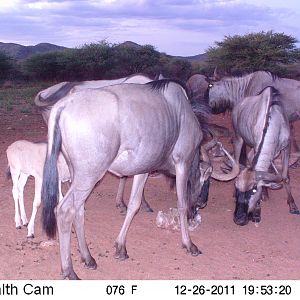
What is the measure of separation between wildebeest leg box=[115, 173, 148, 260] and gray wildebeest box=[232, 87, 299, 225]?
4.62 feet

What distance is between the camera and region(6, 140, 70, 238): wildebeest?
22.1ft

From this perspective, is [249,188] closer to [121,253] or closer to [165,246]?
[165,246]

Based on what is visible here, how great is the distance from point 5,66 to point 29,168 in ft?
113

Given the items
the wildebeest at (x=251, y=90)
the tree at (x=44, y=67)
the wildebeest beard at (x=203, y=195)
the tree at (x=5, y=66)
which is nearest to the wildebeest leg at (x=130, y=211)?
the wildebeest beard at (x=203, y=195)

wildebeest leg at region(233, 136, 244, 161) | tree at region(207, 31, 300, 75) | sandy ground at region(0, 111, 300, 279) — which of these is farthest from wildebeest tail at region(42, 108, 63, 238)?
tree at region(207, 31, 300, 75)

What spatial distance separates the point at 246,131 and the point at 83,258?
4.11m

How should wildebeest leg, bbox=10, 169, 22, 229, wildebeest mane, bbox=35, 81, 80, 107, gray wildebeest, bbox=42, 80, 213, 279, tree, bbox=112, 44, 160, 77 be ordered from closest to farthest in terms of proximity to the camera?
1. gray wildebeest, bbox=42, 80, 213, 279
2. wildebeest leg, bbox=10, 169, 22, 229
3. wildebeest mane, bbox=35, 81, 80, 107
4. tree, bbox=112, 44, 160, 77

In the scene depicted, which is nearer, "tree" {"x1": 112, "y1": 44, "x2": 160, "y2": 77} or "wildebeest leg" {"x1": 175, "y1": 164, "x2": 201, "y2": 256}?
"wildebeest leg" {"x1": 175, "y1": 164, "x2": 201, "y2": 256}

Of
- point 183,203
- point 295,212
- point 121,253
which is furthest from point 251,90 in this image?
point 121,253

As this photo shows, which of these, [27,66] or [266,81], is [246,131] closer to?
[266,81]

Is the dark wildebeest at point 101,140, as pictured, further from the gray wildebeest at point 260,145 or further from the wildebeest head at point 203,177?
the gray wildebeest at point 260,145

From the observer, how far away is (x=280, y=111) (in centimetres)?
809

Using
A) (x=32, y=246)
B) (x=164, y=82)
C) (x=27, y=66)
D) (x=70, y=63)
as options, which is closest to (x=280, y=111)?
(x=164, y=82)

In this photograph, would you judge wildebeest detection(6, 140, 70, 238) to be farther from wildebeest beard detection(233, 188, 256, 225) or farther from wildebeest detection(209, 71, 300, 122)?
wildebeest detection(209, 71, 300, 122)
